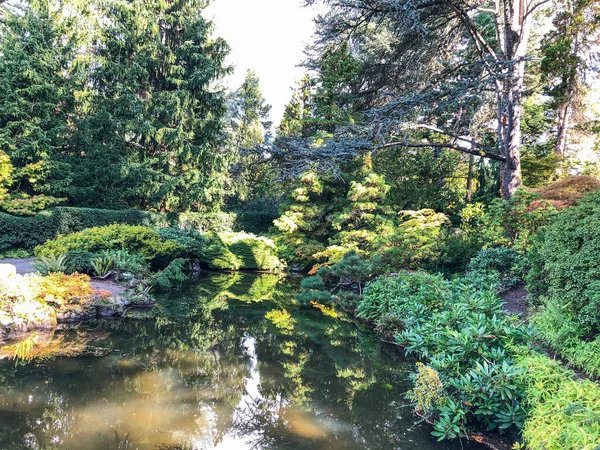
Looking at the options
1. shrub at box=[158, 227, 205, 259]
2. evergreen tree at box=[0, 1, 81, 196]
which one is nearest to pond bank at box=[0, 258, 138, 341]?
shrub at box=[158, 227, 205, 259]

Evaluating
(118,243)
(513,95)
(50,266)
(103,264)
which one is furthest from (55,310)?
(513,95)

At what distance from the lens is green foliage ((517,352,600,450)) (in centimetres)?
203

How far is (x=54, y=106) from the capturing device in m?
12.9

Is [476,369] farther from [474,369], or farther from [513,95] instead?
[513,95]

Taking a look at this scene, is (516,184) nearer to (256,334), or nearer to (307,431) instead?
(256,334)

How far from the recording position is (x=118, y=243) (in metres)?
9.16

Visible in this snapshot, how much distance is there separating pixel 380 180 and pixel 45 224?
10.6 metres

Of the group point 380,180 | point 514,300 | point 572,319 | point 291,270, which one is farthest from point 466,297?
point 291,270

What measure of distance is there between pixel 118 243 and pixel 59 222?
3528mm

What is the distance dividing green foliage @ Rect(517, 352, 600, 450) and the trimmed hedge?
11817mm

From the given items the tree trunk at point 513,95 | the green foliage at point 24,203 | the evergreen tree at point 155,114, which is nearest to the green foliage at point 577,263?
the tree trunk at point 513,95

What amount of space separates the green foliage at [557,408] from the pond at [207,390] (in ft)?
1.97

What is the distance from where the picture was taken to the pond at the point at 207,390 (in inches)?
107

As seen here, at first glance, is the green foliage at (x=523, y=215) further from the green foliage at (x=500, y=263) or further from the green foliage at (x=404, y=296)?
the green foliage at (x=404, y=296)
